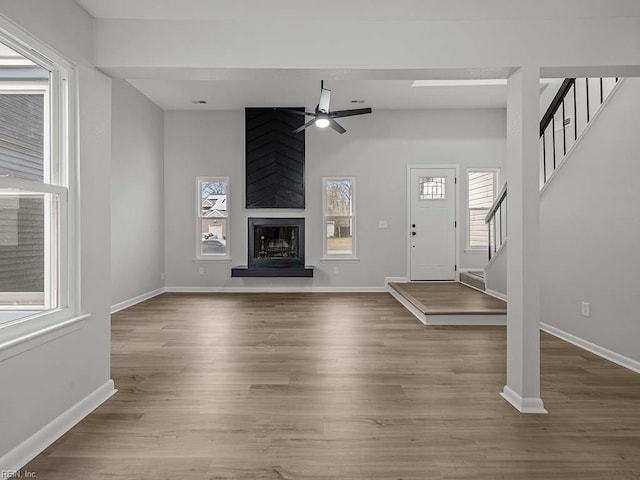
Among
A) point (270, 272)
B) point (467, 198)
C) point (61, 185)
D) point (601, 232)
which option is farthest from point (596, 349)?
point (270, 272)

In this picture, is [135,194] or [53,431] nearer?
[53,431]

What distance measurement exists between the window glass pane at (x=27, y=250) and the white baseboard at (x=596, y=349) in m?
4.27

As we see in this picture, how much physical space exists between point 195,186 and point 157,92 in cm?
171

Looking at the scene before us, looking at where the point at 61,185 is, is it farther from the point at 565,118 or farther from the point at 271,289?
the point at 565,118

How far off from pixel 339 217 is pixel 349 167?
92cm

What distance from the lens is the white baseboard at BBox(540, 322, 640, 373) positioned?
330 centimetres

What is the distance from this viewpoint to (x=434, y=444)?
2178mm

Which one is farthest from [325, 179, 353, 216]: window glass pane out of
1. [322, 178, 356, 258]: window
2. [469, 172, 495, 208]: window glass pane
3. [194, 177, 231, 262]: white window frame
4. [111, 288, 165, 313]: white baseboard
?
[111, 288, 165, 313]: white baseboard

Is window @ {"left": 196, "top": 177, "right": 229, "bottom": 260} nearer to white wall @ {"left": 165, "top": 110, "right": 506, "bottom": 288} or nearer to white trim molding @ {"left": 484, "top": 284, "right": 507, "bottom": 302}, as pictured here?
white wall @ {"left": 165, "top": 110, "right": 506, "bottom": 288}

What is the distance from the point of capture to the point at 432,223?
738cm

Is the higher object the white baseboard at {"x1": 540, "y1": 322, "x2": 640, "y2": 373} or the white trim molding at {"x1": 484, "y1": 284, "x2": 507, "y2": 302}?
the white trim molding at {"x1": 484, "y1": 284, "x2": 507, "y2": 302}

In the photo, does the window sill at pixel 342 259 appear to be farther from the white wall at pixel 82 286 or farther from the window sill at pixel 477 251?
the white wall at pixel 82 286

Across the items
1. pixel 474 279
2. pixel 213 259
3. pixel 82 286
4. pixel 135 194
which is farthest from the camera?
pixel 213 259

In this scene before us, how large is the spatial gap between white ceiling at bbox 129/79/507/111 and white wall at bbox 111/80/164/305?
0.38 m
